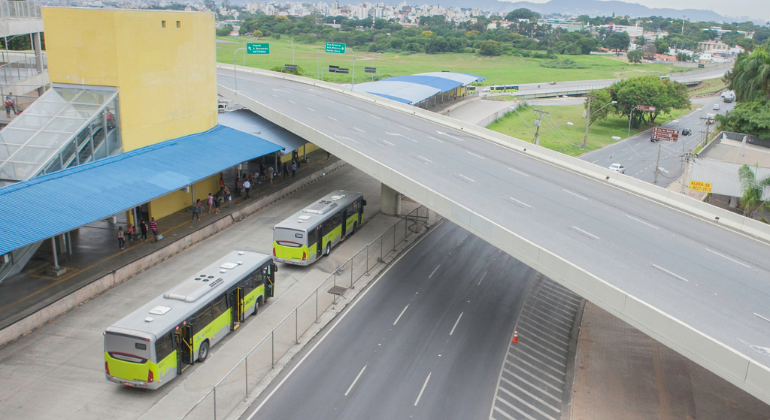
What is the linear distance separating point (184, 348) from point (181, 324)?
1306 mm

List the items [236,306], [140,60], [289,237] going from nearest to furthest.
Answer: [236,306] → [289,237] → [140,60]

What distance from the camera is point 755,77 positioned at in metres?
78.5

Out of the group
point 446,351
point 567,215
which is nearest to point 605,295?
point 446,351

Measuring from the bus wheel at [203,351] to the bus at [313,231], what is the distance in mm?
10246

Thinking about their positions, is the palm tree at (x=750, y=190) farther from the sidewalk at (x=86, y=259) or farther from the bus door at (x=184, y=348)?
the bus door at (x=184, y=348)

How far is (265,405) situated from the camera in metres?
21.3

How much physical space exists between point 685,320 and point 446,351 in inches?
392

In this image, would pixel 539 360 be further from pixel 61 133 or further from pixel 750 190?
pixel 61 133

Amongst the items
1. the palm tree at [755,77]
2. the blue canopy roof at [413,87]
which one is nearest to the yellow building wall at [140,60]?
the blue canopy roof at [413,87]

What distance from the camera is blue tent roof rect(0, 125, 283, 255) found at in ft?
84.9

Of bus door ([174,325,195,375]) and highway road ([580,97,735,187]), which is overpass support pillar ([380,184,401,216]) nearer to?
bus door ([174,325,195,375])

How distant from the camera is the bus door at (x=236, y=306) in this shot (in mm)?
25828

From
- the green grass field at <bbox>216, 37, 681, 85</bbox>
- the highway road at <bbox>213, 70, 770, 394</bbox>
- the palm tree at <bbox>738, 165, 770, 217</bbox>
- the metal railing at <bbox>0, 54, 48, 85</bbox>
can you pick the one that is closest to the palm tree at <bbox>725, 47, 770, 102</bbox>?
the palm tree at <bbox>738, 165, 770, 217</bbox>

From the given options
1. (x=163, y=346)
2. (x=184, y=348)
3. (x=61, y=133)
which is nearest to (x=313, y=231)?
(x=184, y=348)
